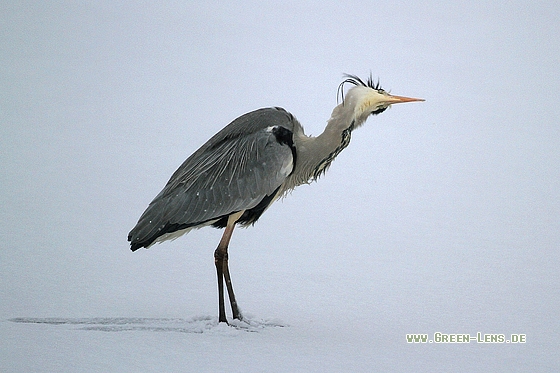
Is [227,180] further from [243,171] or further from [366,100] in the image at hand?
[366,100]

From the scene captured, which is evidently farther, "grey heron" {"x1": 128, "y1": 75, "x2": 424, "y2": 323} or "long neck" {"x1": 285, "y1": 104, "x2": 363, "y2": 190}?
"long neck" {"x1": 285, "y1": 104, "x2": 363, "y2": 190}

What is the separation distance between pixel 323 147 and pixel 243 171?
60 centimetres

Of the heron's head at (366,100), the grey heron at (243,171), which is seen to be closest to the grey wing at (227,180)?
the grey heron at (243,171)

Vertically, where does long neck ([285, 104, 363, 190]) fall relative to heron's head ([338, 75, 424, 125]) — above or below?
below

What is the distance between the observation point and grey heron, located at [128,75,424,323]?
5.29m

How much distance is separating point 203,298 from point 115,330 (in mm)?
910

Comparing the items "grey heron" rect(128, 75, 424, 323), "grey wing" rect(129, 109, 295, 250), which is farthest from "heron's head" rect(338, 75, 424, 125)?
"grey wing" rect(129, 109, 295, 250)

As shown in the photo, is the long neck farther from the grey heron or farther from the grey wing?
the grey wing

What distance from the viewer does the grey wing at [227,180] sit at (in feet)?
17.3

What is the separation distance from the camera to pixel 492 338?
5.23m

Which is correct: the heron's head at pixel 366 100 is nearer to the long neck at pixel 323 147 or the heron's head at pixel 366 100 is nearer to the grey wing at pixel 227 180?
the long neck at pixel 323 147

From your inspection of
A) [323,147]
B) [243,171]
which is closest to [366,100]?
[323,147]

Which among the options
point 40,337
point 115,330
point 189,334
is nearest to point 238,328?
point 189,334

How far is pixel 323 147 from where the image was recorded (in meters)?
5.54
